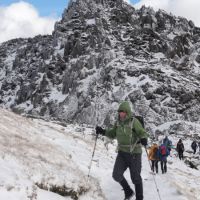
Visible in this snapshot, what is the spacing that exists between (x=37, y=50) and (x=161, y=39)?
2983 inches

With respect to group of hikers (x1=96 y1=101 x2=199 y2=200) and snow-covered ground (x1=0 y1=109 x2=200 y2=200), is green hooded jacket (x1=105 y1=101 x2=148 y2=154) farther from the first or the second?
snow-covered ground (x1=0 y1=109 x2=200 y2=200)

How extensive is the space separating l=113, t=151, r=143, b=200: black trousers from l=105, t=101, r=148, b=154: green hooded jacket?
0.14 metres

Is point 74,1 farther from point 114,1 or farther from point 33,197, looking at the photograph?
point 33,197

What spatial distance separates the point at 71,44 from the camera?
11450 cm

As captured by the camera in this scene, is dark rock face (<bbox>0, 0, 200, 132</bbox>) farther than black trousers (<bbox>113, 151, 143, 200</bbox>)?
Yes

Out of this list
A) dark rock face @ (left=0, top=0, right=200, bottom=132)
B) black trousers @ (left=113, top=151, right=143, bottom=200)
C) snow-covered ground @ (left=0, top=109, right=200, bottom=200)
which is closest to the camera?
snow-covered ground @ (left=0, top=109, right=200, bottom=200)

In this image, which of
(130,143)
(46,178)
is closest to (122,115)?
(130,143)

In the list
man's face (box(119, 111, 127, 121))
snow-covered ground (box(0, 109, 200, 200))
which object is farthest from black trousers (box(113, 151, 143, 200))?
man's face (box(119, 111, 127, 121))

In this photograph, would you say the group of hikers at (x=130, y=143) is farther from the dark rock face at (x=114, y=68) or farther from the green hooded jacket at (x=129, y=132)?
the dark rock face at (x=114, y=68)

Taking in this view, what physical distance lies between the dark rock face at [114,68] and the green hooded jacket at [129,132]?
58691mm

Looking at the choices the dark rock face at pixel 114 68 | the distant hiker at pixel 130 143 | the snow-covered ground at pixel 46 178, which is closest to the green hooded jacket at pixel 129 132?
the distant hiker at pixel 130 143

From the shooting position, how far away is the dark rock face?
75750mm

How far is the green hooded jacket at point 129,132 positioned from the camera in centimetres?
873

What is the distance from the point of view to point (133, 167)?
887 centimetres
